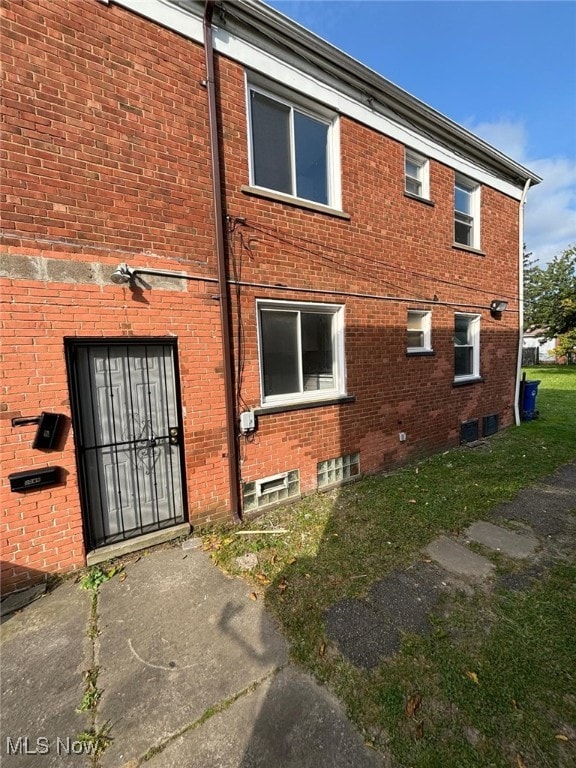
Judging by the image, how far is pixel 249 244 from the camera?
14.6 feet

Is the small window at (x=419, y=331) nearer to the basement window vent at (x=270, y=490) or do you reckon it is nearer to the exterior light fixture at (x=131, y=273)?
the basement window vent at (x=270, y=490)

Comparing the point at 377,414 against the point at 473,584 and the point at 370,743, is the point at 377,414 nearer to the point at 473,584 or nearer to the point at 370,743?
the point at 473,584

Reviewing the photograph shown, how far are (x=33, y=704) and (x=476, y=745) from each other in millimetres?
2768

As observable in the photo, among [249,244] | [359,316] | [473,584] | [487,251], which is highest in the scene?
[487,251]

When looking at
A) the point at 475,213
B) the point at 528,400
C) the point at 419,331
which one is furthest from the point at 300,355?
the point at 528,400

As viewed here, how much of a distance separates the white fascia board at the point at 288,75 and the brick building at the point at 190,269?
0.09ft

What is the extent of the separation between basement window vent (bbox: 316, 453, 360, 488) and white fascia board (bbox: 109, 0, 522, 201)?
553 centimetres

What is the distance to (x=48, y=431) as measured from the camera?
324 cm

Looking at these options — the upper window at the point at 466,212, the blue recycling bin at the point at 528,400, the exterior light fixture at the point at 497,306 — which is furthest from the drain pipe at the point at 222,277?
the blue recycling bin at the point at 528,400

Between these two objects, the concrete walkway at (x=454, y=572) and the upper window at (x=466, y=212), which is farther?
the upper window at (x=466, y=212)

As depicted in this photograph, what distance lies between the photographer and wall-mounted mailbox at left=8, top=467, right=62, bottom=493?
→ 3117 millimetres

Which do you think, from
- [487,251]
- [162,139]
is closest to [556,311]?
[487,251]

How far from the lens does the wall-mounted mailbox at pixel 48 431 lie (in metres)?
3.20

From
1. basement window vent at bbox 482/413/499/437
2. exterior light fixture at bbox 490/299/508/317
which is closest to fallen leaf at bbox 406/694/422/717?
basement window vent at bbox 482/413/499/437
